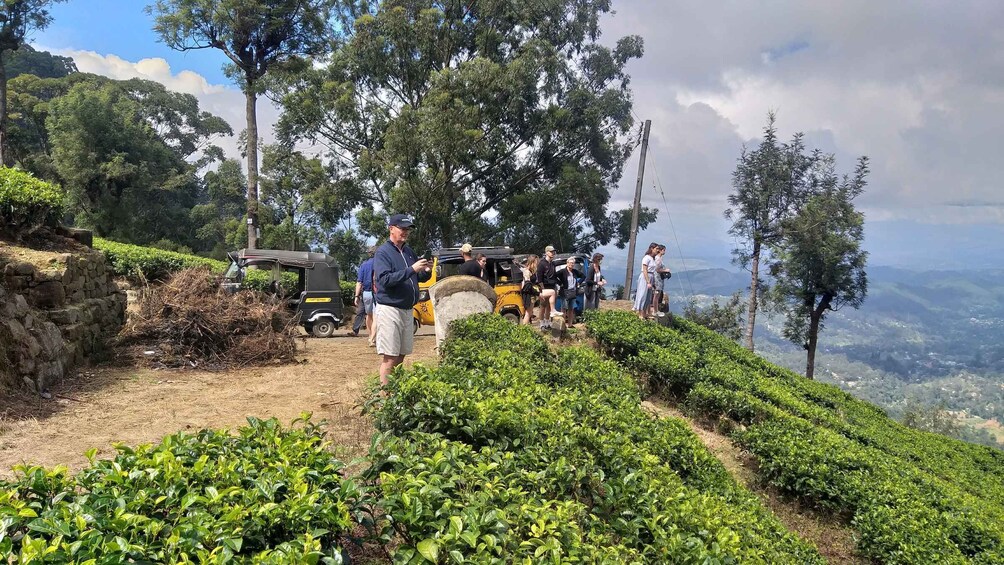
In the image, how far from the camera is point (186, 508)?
2.26 metres

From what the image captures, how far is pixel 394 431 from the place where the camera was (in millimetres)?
3947

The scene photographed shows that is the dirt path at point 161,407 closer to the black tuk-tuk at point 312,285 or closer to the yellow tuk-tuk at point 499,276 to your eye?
the black tuk-tuk at point 312,285

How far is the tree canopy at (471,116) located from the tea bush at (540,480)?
45.1 ft

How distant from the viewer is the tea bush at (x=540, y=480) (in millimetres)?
2500

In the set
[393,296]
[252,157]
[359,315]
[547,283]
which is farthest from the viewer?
[252,157]

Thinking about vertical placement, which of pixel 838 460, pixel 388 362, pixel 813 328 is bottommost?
pixel 813 328

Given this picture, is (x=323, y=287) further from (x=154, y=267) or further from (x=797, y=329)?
(x=797, y=329)

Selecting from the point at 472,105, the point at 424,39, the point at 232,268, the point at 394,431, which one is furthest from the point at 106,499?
the point at 424,39

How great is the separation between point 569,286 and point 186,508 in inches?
383

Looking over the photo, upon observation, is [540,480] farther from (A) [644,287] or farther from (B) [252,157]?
(B) [252,157]

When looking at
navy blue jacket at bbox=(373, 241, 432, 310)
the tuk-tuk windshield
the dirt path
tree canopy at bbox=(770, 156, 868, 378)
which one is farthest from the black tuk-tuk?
tree canopy at bbox=(770, 156, 868, 378)

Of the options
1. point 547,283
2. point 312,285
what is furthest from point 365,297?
point 547,283

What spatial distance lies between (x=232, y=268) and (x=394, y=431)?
908 centimetres

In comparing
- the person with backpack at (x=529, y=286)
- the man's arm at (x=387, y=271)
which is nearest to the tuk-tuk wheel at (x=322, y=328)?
the person with backpack at (x=529, y=286)
